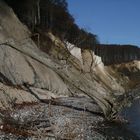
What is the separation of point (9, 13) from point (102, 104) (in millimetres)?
21309

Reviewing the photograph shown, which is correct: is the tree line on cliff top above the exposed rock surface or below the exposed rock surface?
above

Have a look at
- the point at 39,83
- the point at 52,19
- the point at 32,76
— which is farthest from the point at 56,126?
the point at 52,19

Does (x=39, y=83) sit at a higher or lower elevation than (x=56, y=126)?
higher

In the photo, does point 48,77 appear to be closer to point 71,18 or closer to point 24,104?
point 24,104

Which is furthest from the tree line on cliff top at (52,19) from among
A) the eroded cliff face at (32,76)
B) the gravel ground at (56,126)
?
the gravel ground at (56,126)

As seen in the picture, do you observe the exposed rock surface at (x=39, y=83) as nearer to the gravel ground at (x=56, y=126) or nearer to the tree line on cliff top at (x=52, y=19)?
the gravel ground at (x=56, y=126)

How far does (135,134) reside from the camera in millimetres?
22328

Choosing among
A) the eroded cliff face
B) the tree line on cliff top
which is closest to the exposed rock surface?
the eroded cliff face

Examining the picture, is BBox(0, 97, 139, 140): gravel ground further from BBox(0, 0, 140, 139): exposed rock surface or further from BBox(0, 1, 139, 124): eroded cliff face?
BBox(0, 1, 139, 124): eroded cliff face

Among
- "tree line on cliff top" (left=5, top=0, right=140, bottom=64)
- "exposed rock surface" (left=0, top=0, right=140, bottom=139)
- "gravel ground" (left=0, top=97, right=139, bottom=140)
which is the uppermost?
"tree line on cliff top" (left=5, top=0, right=140, bottom=64)

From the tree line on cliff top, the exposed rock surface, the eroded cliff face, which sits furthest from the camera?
the tree line on cliff top

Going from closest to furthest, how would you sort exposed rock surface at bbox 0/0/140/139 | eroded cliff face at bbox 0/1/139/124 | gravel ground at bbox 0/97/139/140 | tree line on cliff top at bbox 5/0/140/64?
gravel ground at bbox 0/97/139/140, exposed rock surface at bbox 0/0/140/139, eroded cliff face at bbox 0/1/139/124, tree line on cliff top at bbox 5/0/140/64

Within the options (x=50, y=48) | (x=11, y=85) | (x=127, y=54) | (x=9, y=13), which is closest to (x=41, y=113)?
(x=11, y=85)

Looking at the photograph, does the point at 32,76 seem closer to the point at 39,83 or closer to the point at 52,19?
the point at 39,83
